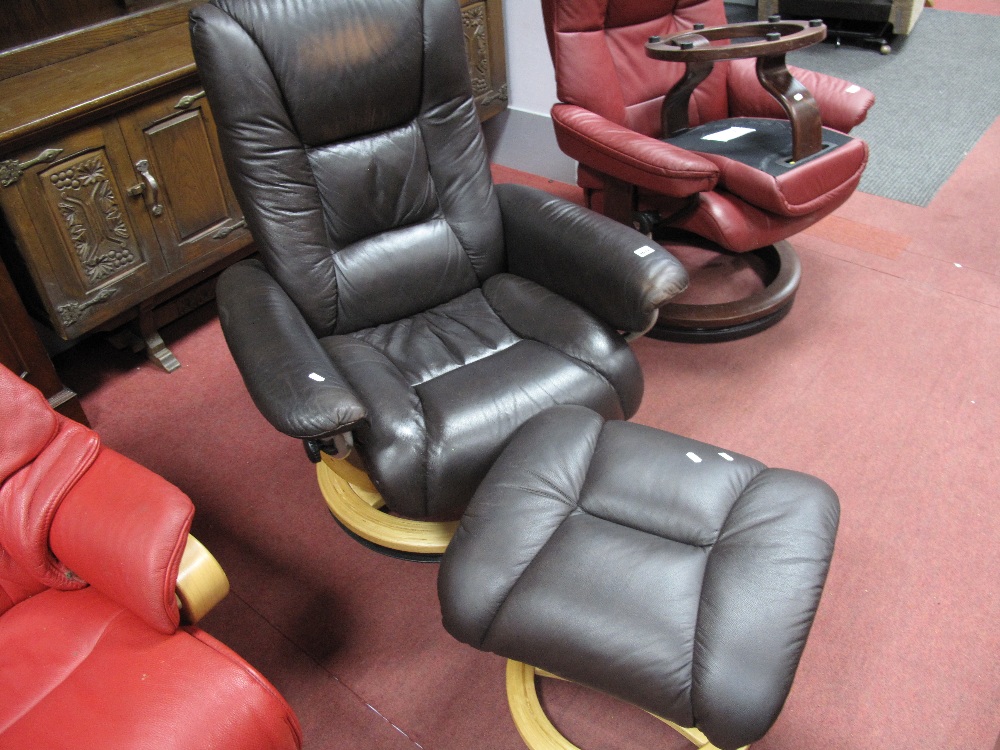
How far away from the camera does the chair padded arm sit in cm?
225

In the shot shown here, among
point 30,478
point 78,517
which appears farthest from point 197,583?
point 30,478

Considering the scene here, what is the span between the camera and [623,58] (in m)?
2.30

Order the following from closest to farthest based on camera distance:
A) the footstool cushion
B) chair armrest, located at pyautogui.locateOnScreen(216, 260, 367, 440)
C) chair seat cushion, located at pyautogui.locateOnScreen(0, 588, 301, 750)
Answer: chair seat cushion, located at pyautogui.locateOnScreen(0, 588, 301, 750), the footstool cushion, chair armrest, located at pyautogui.locateOnScreen(216, 260, 367, 440)

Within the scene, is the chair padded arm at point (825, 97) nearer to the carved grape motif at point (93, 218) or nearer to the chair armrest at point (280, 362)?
the chair armrest at point (280, 362)

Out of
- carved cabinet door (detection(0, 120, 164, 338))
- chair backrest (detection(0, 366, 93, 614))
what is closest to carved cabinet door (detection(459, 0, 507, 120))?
carved cabinet door (detection(0, 120, 164, 338))

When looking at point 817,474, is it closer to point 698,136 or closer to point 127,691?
point 698,136

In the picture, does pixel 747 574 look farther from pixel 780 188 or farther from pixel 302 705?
pixel 780 188

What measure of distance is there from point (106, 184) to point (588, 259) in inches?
49.2

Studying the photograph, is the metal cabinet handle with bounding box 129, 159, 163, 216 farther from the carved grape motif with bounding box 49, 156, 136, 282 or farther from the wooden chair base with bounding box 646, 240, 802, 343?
the wooden chair base with bounding box 646, 240, 802, 343

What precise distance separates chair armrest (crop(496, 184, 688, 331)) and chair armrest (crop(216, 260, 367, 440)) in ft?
1.85

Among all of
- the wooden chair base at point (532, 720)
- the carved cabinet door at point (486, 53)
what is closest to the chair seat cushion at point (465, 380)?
the wooden chair base at point (532, 720)

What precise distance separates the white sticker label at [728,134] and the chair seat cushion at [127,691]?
1.89 m

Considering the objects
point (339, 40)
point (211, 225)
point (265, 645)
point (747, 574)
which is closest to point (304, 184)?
point (339, 40)

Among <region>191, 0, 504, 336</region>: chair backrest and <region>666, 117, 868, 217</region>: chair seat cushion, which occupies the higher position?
<region>191, 0, 504, 336</region>: chair backrest
